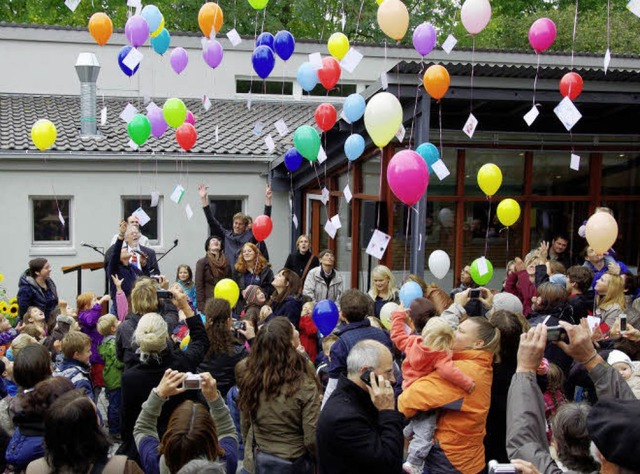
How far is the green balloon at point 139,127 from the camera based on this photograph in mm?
10008

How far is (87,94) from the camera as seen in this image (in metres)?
14.0

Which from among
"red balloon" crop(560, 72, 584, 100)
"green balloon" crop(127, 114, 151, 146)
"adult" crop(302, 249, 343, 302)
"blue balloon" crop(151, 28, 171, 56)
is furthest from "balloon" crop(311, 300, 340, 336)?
"blue balloon" crop(151, 28, 171, 56)

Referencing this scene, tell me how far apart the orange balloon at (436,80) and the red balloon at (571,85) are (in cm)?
141

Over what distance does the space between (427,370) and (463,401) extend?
244 mm

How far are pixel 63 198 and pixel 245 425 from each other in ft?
33.7

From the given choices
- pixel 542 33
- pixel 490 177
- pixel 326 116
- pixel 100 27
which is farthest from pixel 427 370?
pixel 100 27

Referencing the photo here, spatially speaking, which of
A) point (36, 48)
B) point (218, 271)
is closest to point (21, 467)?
point (218, 271)

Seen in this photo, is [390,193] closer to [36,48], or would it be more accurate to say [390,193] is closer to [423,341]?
[423,341]

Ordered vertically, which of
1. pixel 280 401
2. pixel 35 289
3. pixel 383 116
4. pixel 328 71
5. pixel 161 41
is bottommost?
pixel 280 401

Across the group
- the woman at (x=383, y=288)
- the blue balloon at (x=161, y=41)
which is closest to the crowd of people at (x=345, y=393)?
the woman at (x=383, y=288)

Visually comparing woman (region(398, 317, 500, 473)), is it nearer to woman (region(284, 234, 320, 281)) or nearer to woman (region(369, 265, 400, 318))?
woman (region(369, 265, 400, 318))

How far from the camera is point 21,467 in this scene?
3436mm

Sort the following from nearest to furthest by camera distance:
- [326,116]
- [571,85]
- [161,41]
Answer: [571,85] → [326,116] → [161,41]

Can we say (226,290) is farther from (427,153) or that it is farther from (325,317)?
(427,153)
